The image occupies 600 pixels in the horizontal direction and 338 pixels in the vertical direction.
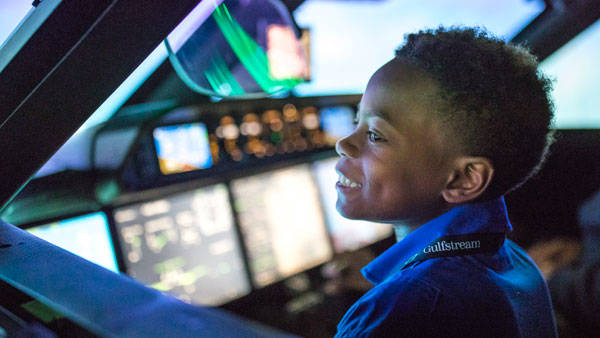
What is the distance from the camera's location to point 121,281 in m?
0.41

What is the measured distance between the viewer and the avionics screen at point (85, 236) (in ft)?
5.08

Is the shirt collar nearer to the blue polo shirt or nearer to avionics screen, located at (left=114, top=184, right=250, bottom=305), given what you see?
the blue polo shirt

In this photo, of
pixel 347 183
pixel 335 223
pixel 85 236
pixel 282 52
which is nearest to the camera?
pixel 347 183

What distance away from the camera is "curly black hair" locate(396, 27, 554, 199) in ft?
1.94

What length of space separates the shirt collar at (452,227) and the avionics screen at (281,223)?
1.43 meters

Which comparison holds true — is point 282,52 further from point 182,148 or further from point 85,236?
point 85,236

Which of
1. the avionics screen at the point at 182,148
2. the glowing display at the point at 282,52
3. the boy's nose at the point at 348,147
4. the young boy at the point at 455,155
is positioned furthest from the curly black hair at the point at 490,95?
the avionics screen at the point at 182,148

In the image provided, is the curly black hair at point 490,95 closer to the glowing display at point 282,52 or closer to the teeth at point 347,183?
the teeth at point 347,183

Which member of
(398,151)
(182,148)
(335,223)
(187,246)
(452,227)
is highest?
(182,148)

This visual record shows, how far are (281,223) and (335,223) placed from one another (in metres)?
0.35

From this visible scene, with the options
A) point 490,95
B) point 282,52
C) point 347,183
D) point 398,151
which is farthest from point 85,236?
point 490,95

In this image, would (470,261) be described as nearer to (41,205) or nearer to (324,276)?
(41,205)

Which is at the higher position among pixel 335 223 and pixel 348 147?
pixel 348 147

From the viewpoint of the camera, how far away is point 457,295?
49 cm
